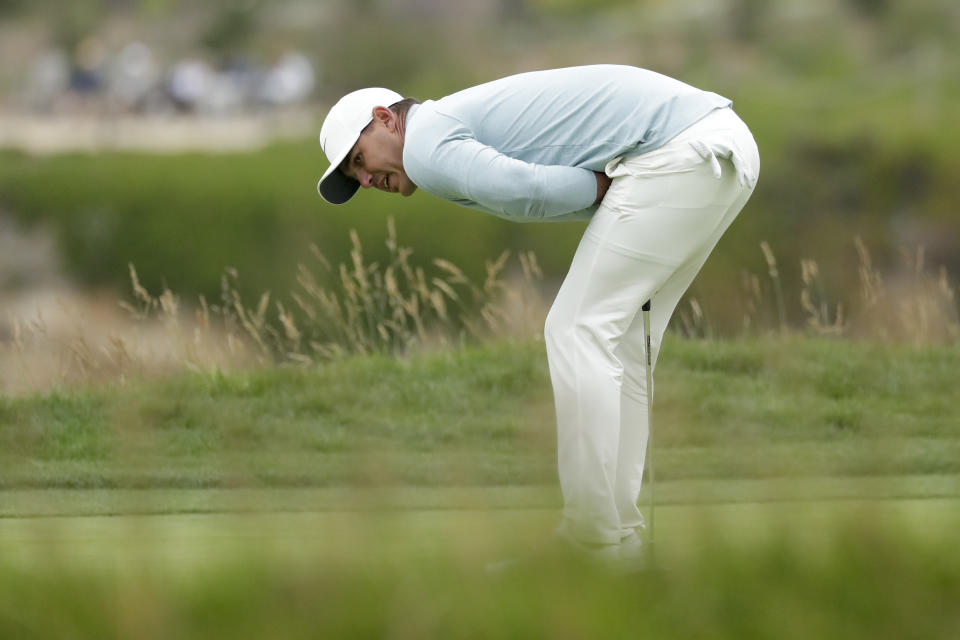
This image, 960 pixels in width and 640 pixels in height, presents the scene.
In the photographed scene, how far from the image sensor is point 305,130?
3231 centimetres

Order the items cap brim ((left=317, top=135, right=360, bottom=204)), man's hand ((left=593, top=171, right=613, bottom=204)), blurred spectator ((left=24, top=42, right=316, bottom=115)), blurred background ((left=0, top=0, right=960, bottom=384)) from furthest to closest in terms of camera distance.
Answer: blurred spectator ((left=24, top=42, right=316, bottom=115))
blurred background ((left=0, top=0, right=960, bottom=384))
cap brim ((left=317, top=135, right=360, bottom=204))
man's hand ((left=593, top=171, right=613, bottom=204))

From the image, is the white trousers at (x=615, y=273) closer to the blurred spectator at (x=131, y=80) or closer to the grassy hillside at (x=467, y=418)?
the grassy hillside at (x=467, y=418)

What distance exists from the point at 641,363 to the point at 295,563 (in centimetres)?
137

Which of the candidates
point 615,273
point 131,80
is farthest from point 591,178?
point 131,80

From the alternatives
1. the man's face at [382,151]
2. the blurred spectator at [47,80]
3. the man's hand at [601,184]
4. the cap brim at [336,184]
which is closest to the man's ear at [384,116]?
the man's face at [382,151]

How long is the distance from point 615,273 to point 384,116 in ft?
2.19

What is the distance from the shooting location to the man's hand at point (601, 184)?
3795 millimetres

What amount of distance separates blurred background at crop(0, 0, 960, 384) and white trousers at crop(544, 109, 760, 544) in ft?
18.6

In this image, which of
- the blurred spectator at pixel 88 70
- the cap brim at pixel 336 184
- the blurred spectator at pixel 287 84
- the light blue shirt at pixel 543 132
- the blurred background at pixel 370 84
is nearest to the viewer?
the light blue shirt at pixel 543 132

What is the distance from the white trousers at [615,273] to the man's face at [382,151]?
484mm

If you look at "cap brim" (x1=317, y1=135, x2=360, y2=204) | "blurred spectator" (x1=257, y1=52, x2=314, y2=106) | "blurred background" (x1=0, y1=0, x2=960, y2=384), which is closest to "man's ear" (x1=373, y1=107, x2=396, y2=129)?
"cap brim" (x1=317, y1=135, x2=360, y2=204)

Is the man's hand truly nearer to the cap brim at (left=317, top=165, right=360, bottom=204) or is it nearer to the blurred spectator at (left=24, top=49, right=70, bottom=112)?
the cap brim at (left=317, top=165, right=360, bottom=204)

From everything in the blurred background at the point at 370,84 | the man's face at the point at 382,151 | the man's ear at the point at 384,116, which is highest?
the man's ear at the point at 384,116

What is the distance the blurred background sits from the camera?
891 inches
